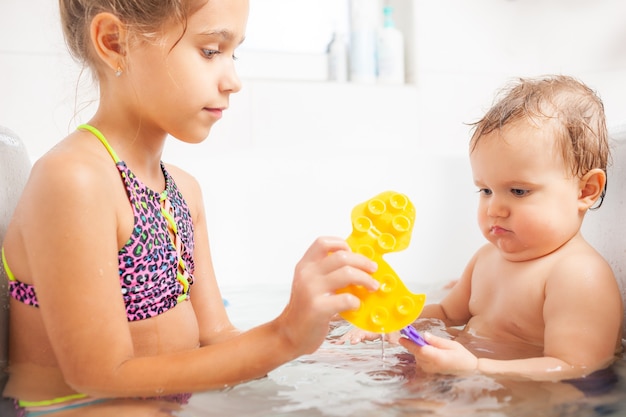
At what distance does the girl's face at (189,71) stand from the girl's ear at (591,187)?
0.58 metres

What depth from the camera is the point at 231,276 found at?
5.80ft

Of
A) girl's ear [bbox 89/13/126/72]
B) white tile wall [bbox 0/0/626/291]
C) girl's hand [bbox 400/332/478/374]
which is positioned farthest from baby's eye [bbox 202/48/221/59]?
white tile wall [bbox 0/0/626/291]

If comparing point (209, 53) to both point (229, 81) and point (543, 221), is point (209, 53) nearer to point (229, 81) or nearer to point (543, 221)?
point (229, 81)

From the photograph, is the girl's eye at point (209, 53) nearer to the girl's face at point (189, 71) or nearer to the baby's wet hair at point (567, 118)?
the girl's face at point (189, 71)

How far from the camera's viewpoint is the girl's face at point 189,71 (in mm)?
893

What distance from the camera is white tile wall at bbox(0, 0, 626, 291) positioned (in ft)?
5.94

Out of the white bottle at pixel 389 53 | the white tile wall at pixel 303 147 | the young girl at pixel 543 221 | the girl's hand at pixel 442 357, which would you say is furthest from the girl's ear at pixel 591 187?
the white bottle at pixel 389 53

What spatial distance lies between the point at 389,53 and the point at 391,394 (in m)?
1.64

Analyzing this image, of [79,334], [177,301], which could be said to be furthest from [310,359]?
[79,334]

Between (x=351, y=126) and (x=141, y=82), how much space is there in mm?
1388

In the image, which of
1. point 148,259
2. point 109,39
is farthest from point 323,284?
point 109,39

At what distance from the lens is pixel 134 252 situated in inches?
35.8

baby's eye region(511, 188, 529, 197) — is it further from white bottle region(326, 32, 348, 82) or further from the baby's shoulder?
white bottle region(326, 32, 348, 82)

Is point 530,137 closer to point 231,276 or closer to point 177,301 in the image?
point 177,301
